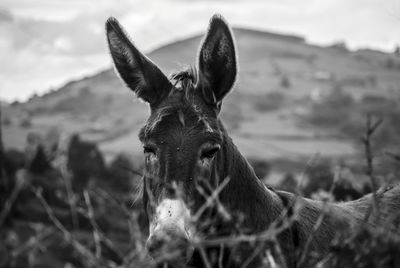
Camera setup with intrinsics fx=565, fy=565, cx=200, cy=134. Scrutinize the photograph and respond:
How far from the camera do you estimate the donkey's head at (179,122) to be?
152 inches

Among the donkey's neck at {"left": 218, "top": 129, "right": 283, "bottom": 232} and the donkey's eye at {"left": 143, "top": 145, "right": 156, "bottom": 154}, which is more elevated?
the donkey's eye at {"left": 143, "top": 145, "right": 156, "bottom": 154}

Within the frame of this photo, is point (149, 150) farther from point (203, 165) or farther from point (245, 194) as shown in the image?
point (245, 194)

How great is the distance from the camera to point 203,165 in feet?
13.9

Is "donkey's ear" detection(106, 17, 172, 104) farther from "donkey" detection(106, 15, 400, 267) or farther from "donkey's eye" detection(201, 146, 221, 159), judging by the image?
"donkey's eye" detection(201, 146, 221, 159)

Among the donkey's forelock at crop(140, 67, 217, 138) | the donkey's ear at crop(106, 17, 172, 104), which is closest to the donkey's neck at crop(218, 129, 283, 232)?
the donkey's forelock at crop(140, 67, 217, 138)

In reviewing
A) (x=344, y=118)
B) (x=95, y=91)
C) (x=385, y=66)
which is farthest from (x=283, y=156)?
(x=385, y=66)

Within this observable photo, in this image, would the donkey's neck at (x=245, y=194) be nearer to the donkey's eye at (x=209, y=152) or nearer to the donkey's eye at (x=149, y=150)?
the donkey's eye at (x=209, y=152)

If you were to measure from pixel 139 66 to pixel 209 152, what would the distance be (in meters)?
1.26

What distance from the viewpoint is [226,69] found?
15.8 ft

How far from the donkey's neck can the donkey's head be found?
132 millimetres

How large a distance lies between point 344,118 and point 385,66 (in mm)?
64623

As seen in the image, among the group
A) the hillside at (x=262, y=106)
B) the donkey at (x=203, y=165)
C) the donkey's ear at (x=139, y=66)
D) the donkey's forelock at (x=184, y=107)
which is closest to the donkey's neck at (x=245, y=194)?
the donkey at (x=203, y=165)

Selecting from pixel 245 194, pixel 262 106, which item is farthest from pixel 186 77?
pixel 262 106

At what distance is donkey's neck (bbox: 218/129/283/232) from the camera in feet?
14.3
